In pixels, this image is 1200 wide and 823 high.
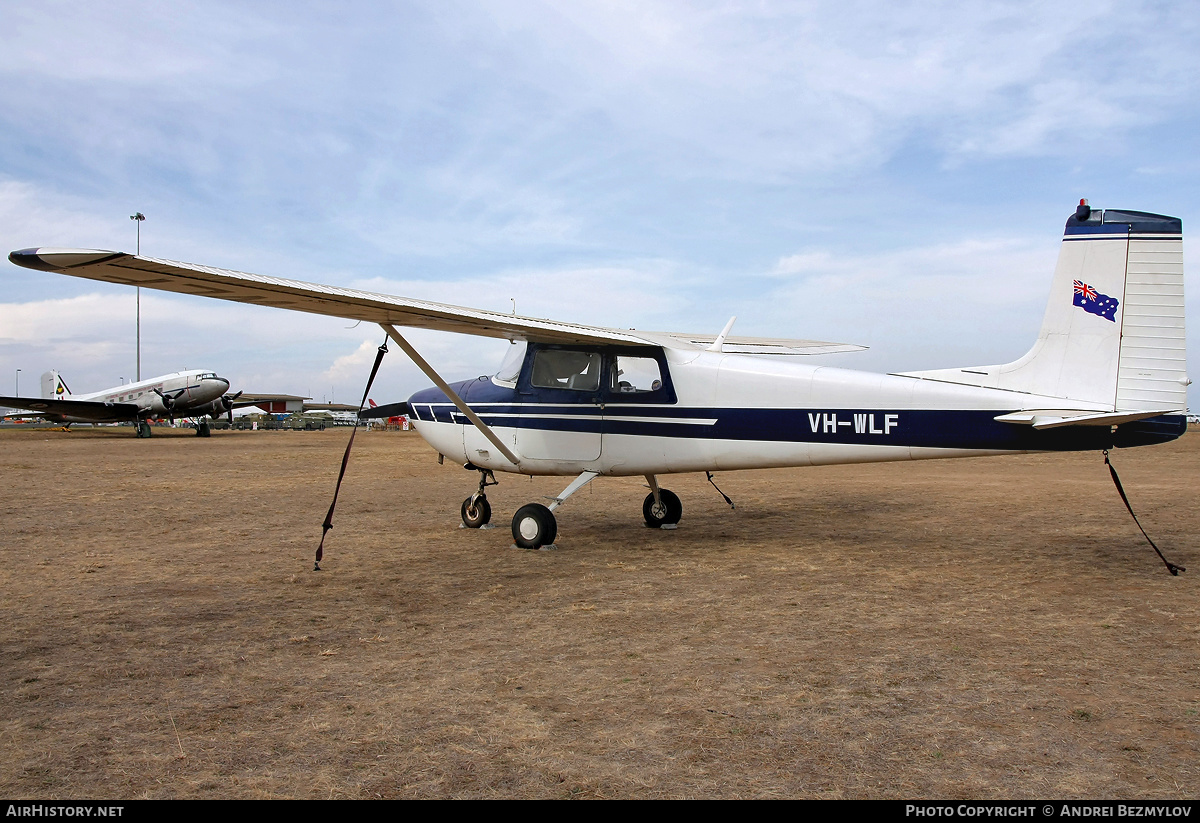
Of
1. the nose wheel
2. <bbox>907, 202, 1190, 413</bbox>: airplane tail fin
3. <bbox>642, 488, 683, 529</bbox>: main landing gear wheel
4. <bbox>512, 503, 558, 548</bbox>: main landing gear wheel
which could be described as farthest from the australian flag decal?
the nose wheel

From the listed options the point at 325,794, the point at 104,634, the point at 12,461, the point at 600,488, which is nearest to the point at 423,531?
the point at 104,634

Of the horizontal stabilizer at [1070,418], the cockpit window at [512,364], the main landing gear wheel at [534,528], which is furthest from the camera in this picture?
the cockpit window at [512,364]

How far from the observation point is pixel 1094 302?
22.4 feet

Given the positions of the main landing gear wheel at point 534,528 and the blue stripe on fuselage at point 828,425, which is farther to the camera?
the main landing gear wheel at point 534,528

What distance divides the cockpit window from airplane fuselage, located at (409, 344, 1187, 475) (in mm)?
59

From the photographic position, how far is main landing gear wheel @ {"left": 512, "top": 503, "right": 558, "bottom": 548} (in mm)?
8336

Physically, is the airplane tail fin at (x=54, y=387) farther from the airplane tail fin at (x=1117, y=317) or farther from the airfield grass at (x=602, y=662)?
the airplane tail fin at (x=1117, y=317)

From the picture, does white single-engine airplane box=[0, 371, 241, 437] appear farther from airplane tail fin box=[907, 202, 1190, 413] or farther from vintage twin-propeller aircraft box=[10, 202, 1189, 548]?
airplane tail fin box=[907, 202, 1190, 413]

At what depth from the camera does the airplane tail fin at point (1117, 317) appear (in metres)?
6.61

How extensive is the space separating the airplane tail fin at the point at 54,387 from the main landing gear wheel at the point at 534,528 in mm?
55775

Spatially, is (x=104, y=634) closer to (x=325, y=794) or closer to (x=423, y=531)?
(x=325, y=794)

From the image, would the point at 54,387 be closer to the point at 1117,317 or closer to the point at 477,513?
the point at 477,513

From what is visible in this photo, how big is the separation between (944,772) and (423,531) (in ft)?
26.0

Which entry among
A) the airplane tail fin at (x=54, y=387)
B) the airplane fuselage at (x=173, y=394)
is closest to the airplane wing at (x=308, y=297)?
the airplane fuselage at (x=173, y=394)
